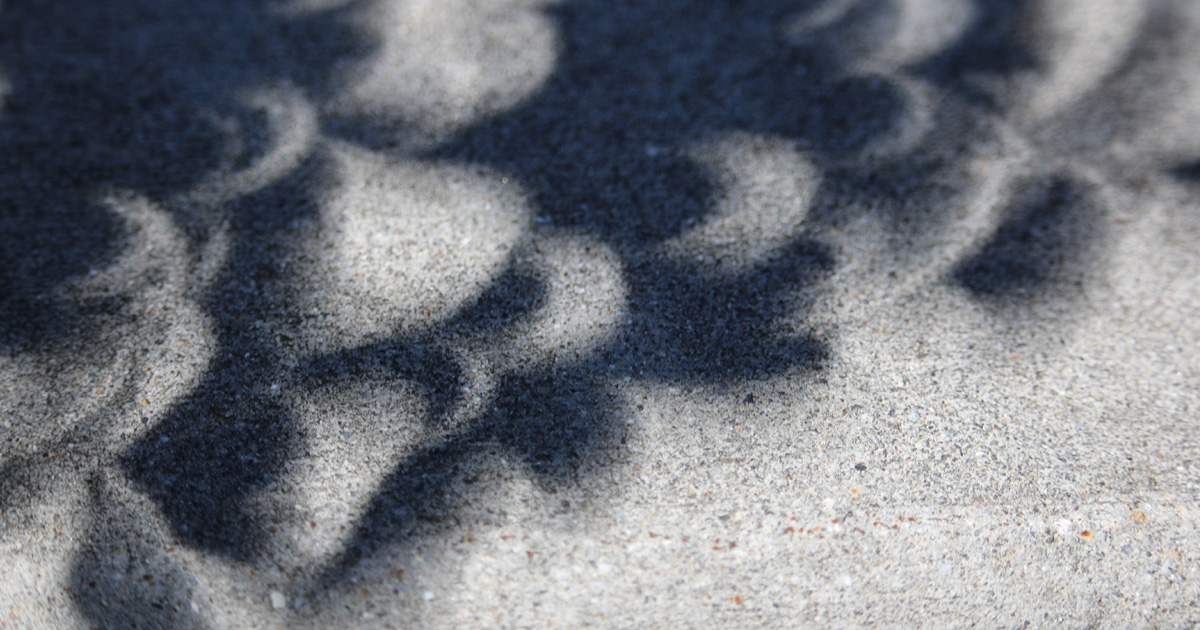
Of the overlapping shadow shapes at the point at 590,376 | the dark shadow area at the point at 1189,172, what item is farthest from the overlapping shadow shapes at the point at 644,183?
the dark shadow area at the point at 1189,172

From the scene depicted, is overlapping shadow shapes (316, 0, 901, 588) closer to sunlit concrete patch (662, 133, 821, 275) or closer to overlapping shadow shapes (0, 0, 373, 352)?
sunlit concrete patch (662, 133, 821, 275)

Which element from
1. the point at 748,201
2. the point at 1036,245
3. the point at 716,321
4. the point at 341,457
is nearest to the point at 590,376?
the point at 716,321

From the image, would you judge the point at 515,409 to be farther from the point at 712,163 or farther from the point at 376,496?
the point at 712,163

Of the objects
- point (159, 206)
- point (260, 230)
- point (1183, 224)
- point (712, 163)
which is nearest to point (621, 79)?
point (712, 163)

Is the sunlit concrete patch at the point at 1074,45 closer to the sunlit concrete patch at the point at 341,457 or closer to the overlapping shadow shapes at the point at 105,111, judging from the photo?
the sunlit concrete patch at the point at 341,457

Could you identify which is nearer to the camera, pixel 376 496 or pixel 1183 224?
pixel 376 496

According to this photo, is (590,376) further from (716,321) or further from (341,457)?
(341,457)

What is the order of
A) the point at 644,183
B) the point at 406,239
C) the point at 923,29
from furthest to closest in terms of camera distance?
the point at 923,29
the point at 644,183
the point at 406,239
